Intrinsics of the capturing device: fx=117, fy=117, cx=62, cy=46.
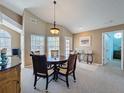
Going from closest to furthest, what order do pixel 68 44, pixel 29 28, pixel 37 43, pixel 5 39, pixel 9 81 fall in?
1. pixel 9 81
2. pixel 29 28
3. pixel 37 43
4. pixel 5 39
5. pixel 68 44

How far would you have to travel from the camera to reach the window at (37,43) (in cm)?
699

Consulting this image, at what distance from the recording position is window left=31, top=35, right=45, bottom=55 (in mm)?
6990

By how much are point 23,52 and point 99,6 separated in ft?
14.7

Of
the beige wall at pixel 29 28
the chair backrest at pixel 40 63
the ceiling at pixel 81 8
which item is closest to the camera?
the chair backrest at pixel 40 63

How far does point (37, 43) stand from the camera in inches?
287

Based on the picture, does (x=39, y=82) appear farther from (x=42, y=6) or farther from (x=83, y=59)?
(x=83, y=59)

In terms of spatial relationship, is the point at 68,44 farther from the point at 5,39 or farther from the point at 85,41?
the point at 5,39

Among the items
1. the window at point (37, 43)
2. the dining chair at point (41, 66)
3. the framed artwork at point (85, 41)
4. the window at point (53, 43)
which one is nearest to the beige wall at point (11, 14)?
the window at point (37, 43)

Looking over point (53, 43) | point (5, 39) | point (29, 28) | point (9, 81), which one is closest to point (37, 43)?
point (29, 28)

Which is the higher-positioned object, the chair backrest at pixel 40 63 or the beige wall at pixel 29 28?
the beige wall at pixel 29 28

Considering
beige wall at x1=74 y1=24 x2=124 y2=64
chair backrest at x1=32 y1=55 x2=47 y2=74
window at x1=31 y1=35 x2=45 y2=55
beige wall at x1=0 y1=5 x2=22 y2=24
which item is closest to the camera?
chair backrest at x1=32 y1=55 x2=47 y2=74

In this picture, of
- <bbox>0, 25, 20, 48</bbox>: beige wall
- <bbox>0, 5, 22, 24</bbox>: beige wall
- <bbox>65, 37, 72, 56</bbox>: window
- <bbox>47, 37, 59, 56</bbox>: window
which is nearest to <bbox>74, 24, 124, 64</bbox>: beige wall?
<bbox>65, 37, 72, 56</bbox>: window

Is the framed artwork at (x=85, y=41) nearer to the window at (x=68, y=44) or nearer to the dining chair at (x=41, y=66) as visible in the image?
the window at (x=68, y=44)

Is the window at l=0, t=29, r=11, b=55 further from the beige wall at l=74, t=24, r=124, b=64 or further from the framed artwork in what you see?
the beige wall at l=74, t=24, r=124, b=64
